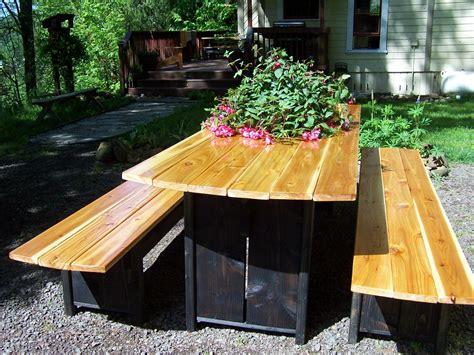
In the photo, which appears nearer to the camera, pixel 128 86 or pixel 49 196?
pixel 49 196

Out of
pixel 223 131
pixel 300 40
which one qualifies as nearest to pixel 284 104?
pixel 223 131

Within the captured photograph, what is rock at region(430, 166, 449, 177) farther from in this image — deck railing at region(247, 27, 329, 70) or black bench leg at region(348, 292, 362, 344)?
deck railing at region(247, 27, 329, 70)

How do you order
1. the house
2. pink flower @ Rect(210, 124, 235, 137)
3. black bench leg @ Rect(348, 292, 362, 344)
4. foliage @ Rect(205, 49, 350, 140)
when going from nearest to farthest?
black bench leg @ Rect(348, 292, 362, 344)
foliage @ Rect(205, 49, 350, 140)
pink flower @ Rect(210, 124, 235, 137)
the house

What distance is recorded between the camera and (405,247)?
8.11ft

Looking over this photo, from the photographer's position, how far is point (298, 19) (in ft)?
38.5

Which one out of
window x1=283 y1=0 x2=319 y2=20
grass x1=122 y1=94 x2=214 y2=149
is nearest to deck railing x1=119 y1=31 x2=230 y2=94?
grass x1=122 y1=94 x2=214 y2=149

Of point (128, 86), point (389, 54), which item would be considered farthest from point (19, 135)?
point (389, 54)

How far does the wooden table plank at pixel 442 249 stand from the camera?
2.02 meters

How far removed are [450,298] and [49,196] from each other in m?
3.80

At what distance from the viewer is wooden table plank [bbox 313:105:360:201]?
202 cm

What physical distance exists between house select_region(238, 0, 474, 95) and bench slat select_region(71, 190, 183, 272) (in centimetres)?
791

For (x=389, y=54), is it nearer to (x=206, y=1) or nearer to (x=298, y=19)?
(x=298, y=19)

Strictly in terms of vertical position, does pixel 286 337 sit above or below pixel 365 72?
below

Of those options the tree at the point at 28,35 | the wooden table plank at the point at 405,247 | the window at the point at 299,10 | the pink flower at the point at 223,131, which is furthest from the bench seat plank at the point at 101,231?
the window at the point at 299,10
